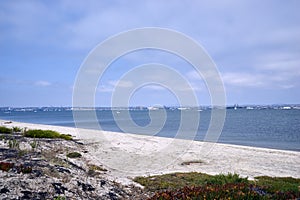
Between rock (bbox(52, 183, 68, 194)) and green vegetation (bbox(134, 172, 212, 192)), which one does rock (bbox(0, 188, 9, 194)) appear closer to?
rock (bbox(52, 183, 68, 194))

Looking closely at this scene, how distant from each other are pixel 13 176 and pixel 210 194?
6018mm

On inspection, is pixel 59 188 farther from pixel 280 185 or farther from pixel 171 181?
pixel 280 185

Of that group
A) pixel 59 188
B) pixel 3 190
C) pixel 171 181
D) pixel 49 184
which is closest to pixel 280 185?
pixel 171 181

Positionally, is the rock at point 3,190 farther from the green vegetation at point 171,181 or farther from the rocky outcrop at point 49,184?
the green vegetation at point 171,181

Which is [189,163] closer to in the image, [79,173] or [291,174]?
[291,174]

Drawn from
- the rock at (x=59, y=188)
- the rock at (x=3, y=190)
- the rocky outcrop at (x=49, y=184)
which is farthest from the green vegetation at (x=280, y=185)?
the rock at (x=3, y=190)

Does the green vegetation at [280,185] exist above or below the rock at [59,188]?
below

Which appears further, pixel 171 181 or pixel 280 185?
pixel 171 181

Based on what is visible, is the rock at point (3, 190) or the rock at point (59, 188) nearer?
the rock at point (3, 190)

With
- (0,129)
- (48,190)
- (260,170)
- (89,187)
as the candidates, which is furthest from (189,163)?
(0,129)

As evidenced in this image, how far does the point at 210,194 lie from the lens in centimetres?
812

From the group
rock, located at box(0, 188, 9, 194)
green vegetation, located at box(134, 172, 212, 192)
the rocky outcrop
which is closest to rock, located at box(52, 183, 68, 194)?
the rocky outcrop

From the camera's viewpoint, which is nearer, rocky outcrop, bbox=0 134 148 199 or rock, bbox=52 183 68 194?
rocky outcrop, bbox=0 134 148 199

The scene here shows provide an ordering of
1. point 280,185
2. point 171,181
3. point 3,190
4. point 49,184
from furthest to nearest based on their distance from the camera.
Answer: point 171,181
point 280,185
point 49,184
point 3,190
